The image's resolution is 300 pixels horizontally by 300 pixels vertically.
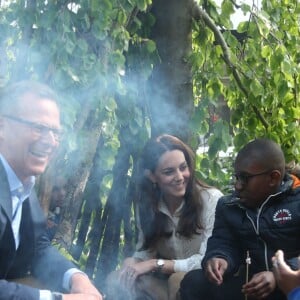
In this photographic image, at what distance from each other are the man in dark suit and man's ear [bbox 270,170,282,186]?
41.8 inches

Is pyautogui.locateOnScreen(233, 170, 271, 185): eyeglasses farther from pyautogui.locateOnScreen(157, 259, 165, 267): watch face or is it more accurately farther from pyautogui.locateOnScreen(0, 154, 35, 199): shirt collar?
pyautogui.locateOnScreen(0, 154, 35, 199): shirt collar

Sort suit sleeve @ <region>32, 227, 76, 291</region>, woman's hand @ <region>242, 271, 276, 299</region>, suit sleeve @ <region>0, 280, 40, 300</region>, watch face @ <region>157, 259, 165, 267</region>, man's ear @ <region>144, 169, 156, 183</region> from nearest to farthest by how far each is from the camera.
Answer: suit sleeve @ <region>0, 280, 40, 300</region> → suit sleeve @ <region>32, 227, 76, 291</region> → woman's hand @ <region>242, 271, 276, 299</region> → watch face @ <region>157, 259, 165, 267</region> → man's ear @ <region>144, 169, 156, 183</region>

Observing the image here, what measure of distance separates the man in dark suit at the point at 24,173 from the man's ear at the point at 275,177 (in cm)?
106

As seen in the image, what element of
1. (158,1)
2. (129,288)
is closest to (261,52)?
(158,1)

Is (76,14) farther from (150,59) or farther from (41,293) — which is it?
(41,293)

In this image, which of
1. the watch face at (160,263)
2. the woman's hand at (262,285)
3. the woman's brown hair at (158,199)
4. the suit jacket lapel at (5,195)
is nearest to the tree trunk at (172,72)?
the woman's brown hair at (158,199)

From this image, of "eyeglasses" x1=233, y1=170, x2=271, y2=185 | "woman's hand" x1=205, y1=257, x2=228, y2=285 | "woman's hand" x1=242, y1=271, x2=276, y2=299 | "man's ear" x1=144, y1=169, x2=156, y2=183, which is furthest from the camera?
"man's ear" x1=144, y1=169, x2=156, y2=183

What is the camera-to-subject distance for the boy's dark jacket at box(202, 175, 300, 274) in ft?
10.7

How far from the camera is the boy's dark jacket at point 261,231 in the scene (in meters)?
3.25

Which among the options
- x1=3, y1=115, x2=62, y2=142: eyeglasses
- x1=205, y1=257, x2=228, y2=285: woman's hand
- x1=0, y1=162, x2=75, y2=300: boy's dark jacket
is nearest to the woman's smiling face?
x1=205, y1=257, x2=228, y2=285: woman's hand

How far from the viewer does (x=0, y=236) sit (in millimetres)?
2555

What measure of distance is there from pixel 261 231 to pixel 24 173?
3.99 feet

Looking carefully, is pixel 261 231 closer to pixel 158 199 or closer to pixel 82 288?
pixel 158 199

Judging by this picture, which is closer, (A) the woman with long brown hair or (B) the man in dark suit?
(B) the man in dark suit
